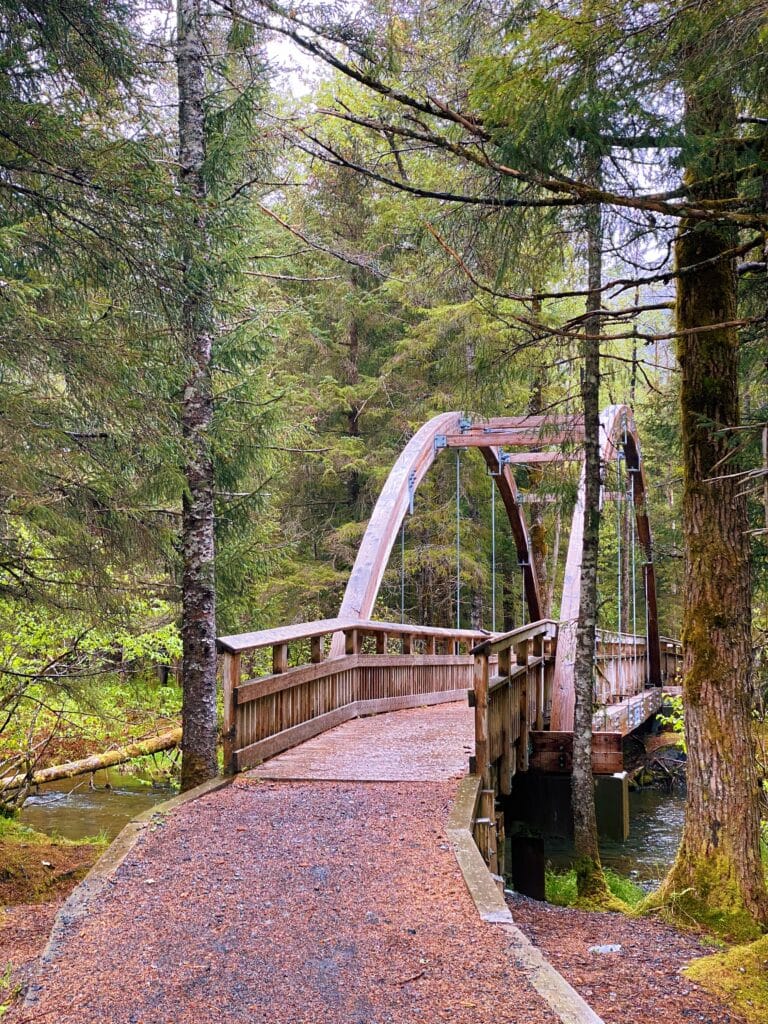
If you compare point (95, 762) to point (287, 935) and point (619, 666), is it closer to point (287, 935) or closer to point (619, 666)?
point (619, 666)

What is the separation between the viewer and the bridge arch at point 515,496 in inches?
368

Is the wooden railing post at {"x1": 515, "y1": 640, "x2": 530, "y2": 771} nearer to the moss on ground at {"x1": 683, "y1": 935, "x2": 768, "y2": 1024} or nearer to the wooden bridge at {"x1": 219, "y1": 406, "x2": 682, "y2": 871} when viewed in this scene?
the wooden bridge at {"x1": 219, "y1": 406, "x2": 682, "y2": 871}

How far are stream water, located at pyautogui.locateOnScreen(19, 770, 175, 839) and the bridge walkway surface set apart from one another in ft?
18.9

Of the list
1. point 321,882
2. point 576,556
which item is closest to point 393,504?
point 576,556

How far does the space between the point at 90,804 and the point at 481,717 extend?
8002 millimetres

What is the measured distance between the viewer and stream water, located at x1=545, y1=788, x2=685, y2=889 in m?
10.5

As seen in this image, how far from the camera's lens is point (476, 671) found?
224 inches

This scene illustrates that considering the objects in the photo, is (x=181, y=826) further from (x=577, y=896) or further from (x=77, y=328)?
(x=577, y=896)

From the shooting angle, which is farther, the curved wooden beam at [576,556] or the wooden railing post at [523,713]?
the curved wooden beam at [576,556]

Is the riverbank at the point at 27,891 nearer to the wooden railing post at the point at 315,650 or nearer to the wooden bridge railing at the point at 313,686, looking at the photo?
the wooden bridge railing at the point at 313,686

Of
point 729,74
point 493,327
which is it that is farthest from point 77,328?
point 493,327

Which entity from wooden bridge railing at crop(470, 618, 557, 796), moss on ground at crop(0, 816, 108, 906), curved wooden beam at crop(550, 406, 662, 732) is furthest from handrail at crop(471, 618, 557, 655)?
moss on ground at crop(0, 816, 108, 906)

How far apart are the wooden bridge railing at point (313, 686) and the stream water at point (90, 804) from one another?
11.2 ft

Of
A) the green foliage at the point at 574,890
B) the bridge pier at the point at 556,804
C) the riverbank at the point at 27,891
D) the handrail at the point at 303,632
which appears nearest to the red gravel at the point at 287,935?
the riverbank at the point at 27,891
